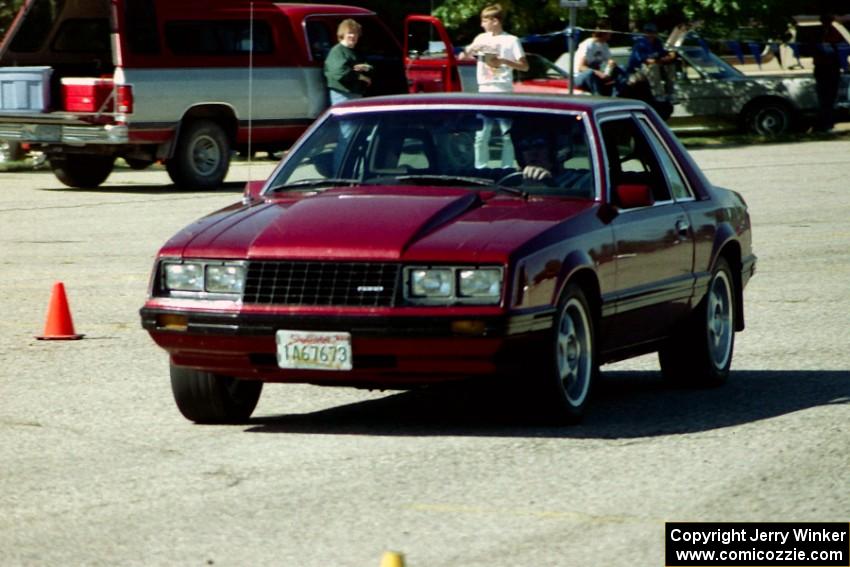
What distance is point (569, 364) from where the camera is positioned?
8.20m

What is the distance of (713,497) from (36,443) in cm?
293

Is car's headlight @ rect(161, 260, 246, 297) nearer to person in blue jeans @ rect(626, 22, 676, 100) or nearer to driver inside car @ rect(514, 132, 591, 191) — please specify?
driver inside car @ rect(514, 132, 591, 191)

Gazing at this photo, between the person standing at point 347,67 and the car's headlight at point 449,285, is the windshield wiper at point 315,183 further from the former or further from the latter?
the person standing at point 347,67

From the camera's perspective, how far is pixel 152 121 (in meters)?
21.4

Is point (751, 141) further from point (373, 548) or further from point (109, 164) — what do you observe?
point (373, 548)

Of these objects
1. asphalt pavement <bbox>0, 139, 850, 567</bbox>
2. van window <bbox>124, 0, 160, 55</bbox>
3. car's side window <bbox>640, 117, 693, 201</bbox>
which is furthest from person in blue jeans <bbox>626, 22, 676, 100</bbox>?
car's side window <bbox>640, 117, 693, 201</bbox>

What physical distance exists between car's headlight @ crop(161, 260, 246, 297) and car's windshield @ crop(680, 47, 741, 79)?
989 inches

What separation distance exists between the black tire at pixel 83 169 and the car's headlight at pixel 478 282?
50.4ft

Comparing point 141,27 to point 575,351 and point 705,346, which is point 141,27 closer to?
point 705,346

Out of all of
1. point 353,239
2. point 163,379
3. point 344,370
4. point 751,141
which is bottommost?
point 751,141

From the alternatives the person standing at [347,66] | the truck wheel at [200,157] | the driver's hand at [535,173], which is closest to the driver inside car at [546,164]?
the driver's hand at [535,173]

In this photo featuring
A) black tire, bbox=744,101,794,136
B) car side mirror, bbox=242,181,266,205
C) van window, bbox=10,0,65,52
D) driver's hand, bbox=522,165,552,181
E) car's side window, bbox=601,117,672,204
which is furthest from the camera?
black tire, bbox=744,101,794,136

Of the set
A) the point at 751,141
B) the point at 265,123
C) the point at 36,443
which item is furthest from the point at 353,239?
the point at 751,141

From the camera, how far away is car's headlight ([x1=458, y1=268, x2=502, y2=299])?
7.65 m
